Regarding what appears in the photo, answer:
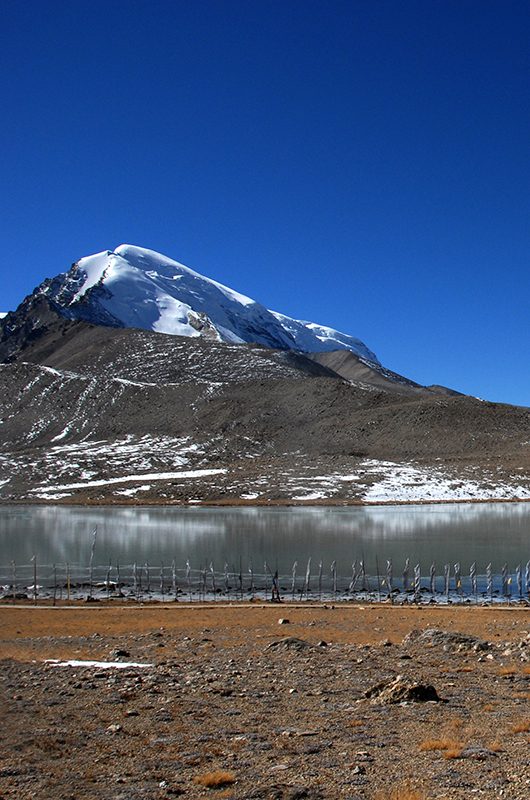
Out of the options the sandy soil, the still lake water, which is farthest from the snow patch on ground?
the sandy soil

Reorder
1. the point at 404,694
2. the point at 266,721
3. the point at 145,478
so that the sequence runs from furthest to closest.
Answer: the point at 145,478 → the point at 404,694 → the point at 266,721

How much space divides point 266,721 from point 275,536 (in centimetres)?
7159

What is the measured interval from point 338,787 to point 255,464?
16616 cm

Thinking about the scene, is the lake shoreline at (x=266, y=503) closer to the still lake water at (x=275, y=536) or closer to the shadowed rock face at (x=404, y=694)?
the still lake water at (x=275, y=536)

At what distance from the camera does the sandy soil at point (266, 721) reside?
39.5ft

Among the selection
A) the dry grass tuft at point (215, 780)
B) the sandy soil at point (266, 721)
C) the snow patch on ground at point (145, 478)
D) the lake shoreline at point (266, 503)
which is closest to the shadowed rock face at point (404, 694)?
the sandy soil at point (266, 721)

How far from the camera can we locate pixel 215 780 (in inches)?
477

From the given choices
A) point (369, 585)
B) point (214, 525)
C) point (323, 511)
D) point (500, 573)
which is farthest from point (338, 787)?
point (323, 511)

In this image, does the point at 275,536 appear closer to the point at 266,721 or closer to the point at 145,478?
the point at 266,721

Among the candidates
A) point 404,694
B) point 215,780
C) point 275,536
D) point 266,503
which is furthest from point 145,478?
point 215,780

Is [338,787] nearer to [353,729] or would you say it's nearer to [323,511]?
[353,729]

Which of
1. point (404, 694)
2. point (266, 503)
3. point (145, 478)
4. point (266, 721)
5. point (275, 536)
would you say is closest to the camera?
point (266, 721)

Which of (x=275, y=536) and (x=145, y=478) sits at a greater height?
(x=145, y=478)

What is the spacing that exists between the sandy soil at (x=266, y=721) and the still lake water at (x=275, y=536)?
39.2 meters
